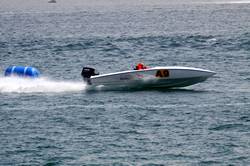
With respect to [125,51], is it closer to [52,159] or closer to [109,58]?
[109,58]

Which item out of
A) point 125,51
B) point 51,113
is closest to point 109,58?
point 125,51

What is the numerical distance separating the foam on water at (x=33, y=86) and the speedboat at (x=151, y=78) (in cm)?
156

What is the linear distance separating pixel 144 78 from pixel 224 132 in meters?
11.9

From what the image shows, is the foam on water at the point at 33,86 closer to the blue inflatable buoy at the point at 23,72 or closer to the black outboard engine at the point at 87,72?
the blue inflatable buoy at the point at 23,72

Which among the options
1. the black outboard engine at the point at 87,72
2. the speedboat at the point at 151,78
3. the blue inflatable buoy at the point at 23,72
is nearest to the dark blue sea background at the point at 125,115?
the blue inflatable buoy at the point at 23,72

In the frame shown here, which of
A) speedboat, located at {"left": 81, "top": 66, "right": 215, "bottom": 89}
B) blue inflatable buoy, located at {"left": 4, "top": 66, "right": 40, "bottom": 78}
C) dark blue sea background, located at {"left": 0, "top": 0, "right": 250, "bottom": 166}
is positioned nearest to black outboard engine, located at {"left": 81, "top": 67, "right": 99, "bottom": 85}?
speedboat, located at {"left": 81, "top": 66, "right": 215, "bottom": 89}

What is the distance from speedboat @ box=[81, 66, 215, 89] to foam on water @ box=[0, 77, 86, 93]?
61.6 inches

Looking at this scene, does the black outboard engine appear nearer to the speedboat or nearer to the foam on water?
the speedboat

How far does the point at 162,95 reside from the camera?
5316cm

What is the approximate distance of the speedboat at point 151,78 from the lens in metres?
53.8

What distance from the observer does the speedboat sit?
53750mm

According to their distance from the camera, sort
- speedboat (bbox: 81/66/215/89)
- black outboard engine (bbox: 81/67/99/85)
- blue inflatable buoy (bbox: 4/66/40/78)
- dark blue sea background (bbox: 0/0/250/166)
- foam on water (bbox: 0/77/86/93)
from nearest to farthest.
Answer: dark blue sea background (bbox: 0/0/250/166) → speedboat (bbox: 81/66/215/89) → black outboard engine (bbox: 81/67/99/85) → foam on water (bbox: 0/77/86/93) → blue inflatable buoy (bbox: 4/66/40/78)

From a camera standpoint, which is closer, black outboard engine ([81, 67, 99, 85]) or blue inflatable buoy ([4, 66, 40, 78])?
black outboard engine ([81, 67, 99, 85])

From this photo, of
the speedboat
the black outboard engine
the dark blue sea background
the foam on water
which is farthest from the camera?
the foam on water
